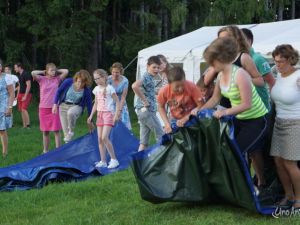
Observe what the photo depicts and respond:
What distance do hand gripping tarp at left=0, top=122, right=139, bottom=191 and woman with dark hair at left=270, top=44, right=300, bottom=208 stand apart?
316 centimetres

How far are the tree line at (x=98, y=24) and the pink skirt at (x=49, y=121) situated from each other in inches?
558

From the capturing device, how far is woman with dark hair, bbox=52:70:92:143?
873 cm

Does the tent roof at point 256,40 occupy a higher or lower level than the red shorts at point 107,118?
higher

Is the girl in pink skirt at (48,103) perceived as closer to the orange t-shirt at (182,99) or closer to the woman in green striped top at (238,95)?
the orange t-shirt at (182,99)

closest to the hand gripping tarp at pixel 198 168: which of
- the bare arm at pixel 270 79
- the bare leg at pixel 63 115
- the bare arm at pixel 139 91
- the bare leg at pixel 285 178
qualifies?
the bare leg at pixel 285 178

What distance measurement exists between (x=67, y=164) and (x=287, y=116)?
3461 mm

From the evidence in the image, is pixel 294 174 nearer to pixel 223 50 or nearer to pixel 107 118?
pixel 223 50

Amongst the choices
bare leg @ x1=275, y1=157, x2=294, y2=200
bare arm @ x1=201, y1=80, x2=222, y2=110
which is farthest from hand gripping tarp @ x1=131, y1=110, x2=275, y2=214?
bare leg @ x1=275, y1=157, x2=294, y2=200

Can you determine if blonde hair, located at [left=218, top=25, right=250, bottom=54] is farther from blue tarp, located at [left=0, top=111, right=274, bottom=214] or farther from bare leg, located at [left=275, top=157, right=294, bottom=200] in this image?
blue tarp, located at [left=0, top=111, right=274, bottom=214]

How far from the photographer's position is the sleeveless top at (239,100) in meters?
4.79

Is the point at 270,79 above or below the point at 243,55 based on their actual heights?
below

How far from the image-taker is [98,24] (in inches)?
992

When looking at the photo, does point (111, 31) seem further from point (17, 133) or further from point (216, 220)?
point (216, 220)

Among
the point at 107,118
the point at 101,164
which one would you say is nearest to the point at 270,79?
the point at 107,118
